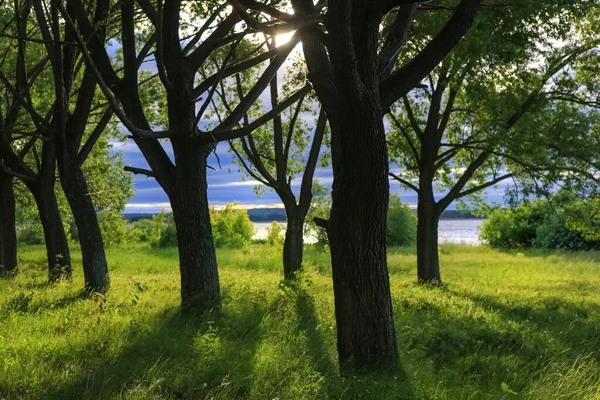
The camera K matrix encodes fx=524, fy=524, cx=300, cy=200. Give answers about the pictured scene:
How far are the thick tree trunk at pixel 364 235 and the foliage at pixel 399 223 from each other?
34.6 meters

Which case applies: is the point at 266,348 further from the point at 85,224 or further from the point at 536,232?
the point at 536,232

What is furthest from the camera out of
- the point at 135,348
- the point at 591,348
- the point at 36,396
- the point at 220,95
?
the point at 220,95

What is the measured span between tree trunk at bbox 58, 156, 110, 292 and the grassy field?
0.50 m

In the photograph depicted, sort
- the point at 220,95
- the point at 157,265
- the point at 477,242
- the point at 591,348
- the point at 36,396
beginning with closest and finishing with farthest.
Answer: the point at 36,396
the point at 591,348
the point at 220,95
the point at 157,265
the point at 477,242

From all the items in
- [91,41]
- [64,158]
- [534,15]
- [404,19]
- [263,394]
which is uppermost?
[534,15]

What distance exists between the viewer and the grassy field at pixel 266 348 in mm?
4684

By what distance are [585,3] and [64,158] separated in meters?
11.5

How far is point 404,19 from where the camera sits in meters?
6.99

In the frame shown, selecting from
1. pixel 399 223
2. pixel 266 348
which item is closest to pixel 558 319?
pixel 266 348

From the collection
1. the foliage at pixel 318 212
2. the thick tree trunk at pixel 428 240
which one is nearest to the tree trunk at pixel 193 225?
the thick tree trunk at pixel 428 240

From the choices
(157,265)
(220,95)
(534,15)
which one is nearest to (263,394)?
(534,15)

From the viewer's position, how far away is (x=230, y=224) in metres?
40.2

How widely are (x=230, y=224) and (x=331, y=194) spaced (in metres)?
34.5

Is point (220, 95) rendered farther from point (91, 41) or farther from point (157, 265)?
point (157, 265)
